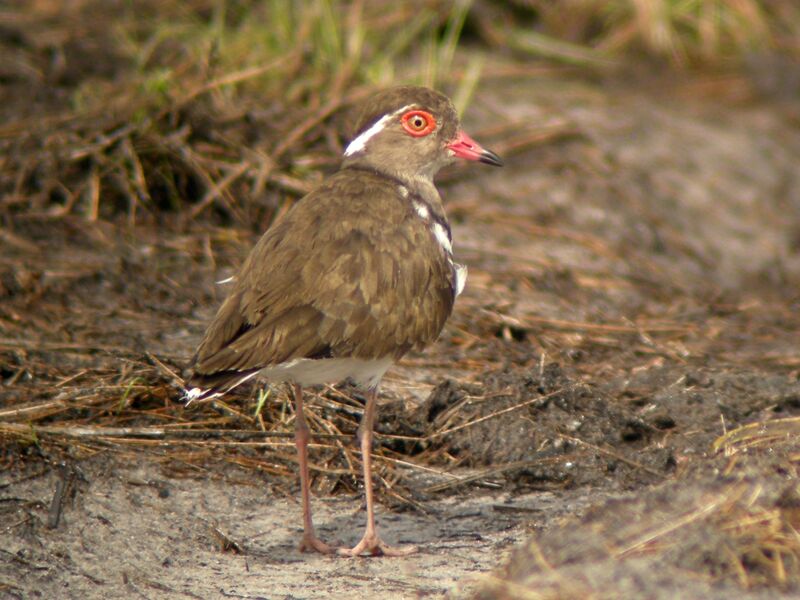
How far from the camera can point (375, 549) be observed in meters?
4.84

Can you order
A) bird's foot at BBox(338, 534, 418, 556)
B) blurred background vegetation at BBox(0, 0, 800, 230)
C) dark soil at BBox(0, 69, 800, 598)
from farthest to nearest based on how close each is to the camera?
blurred background vegetation at BBox(0, 0, 800, 230) < bird's foot at BBox(338, 534, 418, 556) < dark soil at BBox(0, 69, 800, 598)

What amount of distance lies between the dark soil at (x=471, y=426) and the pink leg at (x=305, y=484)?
0.06 m

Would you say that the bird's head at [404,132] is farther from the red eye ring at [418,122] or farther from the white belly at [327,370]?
the white belly at [327,370]

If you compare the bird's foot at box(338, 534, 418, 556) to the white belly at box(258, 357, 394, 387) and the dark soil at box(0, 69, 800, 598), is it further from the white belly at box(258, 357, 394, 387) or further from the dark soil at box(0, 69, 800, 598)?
the white belly at box(258, 357, 394, 387)

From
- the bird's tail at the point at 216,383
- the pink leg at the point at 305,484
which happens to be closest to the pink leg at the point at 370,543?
the pink leg at the point at 305,484

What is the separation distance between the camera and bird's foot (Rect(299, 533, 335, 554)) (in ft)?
15.9

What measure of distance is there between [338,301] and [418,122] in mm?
1241

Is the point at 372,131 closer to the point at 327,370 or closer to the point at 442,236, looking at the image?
the point at 442,236

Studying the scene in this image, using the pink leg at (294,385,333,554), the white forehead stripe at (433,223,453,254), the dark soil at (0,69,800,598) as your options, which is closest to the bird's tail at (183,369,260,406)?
the pink leg at (294,385,333,554)

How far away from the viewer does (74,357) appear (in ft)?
19.7

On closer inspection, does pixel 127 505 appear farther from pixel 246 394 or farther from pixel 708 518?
pixel 708 518

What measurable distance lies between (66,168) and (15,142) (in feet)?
1.43

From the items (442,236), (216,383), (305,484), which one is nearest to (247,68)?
(442,236)

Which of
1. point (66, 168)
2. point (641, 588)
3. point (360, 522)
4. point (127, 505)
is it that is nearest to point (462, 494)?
point (360, 522)
